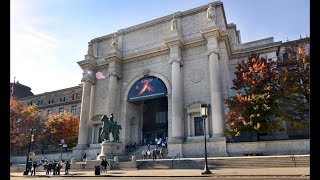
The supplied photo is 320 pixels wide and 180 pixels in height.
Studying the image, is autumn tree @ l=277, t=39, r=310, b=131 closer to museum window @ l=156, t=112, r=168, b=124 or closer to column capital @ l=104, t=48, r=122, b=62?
museum window @ l=156, t=112, r=168, b=124

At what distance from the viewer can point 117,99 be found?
136 feet

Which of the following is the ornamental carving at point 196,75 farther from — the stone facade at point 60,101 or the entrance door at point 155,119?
the stone facade at point 60,101

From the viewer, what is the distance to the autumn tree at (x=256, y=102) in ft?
91.1

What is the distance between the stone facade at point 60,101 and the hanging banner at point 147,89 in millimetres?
27785

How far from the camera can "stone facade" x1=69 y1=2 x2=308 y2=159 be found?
3381cm

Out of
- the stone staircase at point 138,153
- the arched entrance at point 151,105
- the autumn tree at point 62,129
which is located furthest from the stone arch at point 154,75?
the autumn tree at point 62,129

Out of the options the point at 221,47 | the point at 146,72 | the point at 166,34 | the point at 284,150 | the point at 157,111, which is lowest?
the point at 284,150

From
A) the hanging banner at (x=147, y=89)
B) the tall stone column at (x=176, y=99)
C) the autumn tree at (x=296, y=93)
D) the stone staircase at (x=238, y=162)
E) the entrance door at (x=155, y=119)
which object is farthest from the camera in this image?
the entrance door at (x=155, y=119)

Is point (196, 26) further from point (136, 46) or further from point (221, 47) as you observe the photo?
point (136, 46)

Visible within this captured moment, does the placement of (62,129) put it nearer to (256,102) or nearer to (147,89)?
(147,89)

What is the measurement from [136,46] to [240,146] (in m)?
24.1

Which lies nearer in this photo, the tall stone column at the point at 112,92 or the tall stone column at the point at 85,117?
the tall stone column at the point at 112,92

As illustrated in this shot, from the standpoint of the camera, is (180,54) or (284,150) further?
(180,54)
